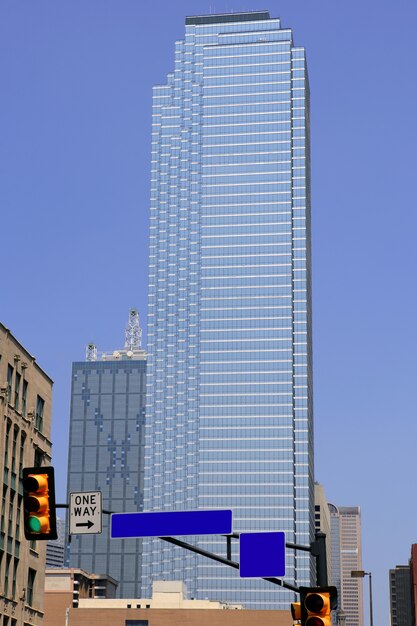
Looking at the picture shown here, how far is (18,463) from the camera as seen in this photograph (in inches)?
2756

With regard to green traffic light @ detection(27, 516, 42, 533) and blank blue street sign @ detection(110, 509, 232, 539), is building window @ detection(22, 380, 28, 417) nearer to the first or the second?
blank blue street sign @ detection(110, 509, 232, 539)

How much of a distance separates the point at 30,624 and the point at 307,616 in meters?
54.5

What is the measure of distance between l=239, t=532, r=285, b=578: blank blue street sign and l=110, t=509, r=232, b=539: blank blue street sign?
0.69m

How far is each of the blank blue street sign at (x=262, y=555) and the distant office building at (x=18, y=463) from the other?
1610 inches

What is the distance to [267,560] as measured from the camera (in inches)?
998

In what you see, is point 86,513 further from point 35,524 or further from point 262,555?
point 262,555

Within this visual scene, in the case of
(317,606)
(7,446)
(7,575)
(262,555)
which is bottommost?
(317,606)

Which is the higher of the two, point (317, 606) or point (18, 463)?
point (18, 463)

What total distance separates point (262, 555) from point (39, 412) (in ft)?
171

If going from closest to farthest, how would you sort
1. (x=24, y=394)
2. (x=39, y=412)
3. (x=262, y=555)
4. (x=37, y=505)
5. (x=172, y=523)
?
(x=37, y=505) → (x=262, y=555) → (x=172, y=523) → (x=24, y=394) → (x=39, y=412)

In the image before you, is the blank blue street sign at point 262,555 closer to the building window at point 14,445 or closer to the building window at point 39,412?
the building window at point 14,445

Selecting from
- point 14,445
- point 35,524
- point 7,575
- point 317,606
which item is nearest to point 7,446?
point 14,445

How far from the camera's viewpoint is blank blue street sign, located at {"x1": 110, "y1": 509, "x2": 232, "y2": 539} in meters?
25.4

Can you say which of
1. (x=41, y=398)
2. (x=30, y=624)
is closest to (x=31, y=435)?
(x=41, y=398)
